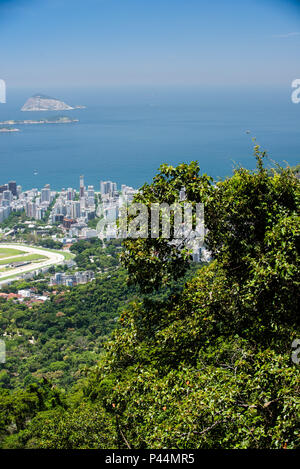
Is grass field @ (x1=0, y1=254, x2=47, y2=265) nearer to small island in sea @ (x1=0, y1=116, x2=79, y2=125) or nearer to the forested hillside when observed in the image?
the forested hillside

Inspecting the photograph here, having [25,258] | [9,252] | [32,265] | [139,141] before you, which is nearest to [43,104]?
[139,141]

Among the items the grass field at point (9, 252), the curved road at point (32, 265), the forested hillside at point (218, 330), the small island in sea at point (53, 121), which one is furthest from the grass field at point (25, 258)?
the small island in sea at point (53, 121)

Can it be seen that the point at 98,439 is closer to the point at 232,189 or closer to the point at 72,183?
the point at 232,189

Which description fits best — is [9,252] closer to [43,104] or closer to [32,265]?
[32,265]

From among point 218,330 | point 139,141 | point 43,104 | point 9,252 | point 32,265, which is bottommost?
A: point 32,265

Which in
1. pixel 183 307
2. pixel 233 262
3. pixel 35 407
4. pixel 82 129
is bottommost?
pixel 35 407

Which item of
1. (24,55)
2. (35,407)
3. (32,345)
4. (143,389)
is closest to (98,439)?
(143,389)
